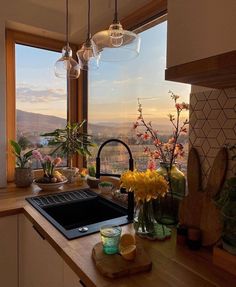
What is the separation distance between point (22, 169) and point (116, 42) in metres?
1.31

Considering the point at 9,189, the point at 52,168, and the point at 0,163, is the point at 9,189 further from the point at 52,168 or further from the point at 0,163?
the point at 52,168

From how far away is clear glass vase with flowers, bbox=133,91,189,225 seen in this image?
1.29 metres

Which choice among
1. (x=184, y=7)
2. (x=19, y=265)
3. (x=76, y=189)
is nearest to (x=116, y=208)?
(x=76, y=189)

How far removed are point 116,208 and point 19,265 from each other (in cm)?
69

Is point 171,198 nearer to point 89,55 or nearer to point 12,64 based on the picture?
point 89,55

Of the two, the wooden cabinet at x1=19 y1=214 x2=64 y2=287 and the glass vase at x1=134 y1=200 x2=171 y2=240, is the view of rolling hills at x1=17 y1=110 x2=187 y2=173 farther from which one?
the wooden cabinet at x1=19 y1=214 x2=64 y2=287

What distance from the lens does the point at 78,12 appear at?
211cm

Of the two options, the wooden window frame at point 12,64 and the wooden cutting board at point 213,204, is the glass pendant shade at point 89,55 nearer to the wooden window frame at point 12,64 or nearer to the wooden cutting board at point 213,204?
the wooden cutting board at point 213,204

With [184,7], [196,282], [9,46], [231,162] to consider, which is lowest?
[196,282]

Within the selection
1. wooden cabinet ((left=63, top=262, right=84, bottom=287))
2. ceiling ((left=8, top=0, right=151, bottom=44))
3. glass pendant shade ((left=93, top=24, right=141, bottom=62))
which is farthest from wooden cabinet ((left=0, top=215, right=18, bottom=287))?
ceiling ((left=8, top=0, right=151, bottom=44))

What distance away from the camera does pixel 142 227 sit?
1165 mm

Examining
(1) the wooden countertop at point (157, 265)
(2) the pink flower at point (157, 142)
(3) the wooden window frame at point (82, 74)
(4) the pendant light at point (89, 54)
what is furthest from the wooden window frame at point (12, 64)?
(2) the pink flower at point (157, 142)

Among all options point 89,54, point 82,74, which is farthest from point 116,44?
point 82,74

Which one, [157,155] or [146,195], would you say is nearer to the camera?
[146,195]
